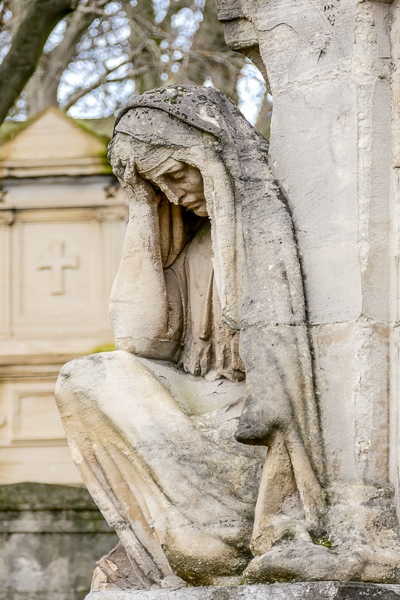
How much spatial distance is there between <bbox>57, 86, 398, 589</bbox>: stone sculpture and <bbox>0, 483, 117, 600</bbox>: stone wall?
602 cm

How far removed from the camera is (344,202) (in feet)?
22.1

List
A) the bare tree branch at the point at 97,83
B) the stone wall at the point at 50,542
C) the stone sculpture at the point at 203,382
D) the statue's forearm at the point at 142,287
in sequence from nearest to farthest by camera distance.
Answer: the stone sculpture at the point at 203,382, the statue's forearm at the point at 142,287, the stone wall at the point at 50,542, the bare tree branch at the point at 97,83

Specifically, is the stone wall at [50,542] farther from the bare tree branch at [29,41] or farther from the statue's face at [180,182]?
the statue's face at [180,182]

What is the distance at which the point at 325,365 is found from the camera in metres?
6.63

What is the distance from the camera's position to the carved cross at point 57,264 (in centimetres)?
1545

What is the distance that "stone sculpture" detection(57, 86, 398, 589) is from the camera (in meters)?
6.45

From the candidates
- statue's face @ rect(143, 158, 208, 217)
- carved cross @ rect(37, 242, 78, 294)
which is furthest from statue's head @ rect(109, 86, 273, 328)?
carved cross @ rect(37, 242, 78, 294)

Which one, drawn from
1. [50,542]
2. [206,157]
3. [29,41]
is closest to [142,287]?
[206,157]

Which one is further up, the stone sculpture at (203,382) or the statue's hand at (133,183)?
the statue's hand at (133,183)

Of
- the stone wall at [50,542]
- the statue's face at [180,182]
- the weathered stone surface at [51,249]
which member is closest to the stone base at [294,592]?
the statue's face at [180,182]

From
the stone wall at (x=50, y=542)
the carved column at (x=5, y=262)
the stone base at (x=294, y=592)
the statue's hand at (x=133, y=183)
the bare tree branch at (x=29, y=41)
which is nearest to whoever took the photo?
the stone base at (x=294, y=592)

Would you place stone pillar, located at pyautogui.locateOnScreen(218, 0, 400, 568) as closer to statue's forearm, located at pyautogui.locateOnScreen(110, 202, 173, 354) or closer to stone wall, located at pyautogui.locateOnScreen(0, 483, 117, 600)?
statue's forearm, located at pyautogui.locateOnScreen(110, 202, 173, 354)

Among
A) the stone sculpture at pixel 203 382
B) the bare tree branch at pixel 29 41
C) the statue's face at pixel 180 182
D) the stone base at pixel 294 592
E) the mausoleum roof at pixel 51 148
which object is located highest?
the bare tree branch at pixel 29 41

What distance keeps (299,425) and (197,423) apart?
0.52 meters
